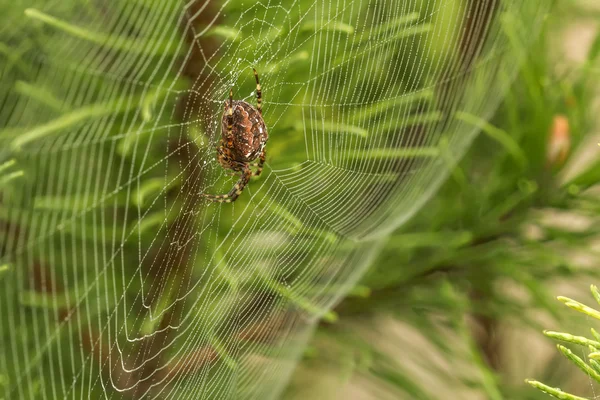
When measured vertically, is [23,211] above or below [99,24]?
below

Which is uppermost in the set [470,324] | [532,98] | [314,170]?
[532,98]

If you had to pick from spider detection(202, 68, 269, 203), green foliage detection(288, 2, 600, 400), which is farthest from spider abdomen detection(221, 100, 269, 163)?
green foliage detection(288, 2, 600, 400)

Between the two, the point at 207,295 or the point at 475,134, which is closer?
the point at 207,295

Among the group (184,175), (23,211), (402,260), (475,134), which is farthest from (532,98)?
(23,211)

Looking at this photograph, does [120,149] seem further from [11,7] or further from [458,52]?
[458,52]

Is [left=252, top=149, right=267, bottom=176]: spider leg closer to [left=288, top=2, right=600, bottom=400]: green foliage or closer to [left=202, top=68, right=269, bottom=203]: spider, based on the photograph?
[left=202, top=68, right=269, bottom=203]: spider

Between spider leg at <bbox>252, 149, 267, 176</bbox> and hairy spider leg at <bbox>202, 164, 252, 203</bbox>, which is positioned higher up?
spider leg at <bbox>252, 149, 267, 176</bbox>

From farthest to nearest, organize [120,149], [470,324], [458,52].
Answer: [470,324], [458,52], [120,149]

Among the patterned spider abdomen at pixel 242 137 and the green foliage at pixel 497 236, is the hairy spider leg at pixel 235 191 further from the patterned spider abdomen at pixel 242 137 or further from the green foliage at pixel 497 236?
the green foliage at pixel 497 236
